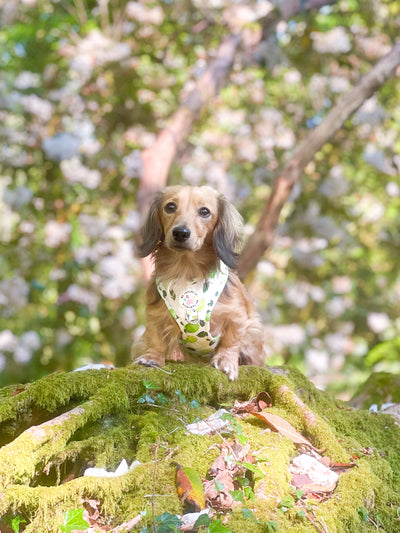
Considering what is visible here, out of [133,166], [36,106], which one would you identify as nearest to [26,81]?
[36,106]

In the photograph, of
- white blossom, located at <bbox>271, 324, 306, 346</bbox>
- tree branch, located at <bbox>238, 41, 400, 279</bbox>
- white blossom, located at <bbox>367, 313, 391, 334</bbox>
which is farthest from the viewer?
white blossom, located at <bbox>367, 313, 391, 334</bbox>

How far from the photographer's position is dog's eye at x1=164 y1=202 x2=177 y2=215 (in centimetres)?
278

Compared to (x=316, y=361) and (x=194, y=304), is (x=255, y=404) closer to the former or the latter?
(x=194, y=304)

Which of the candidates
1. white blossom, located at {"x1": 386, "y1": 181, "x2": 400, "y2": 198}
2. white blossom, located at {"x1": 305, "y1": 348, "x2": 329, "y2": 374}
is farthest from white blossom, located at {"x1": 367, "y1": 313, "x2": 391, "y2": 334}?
white blossom, located at {"x1": 386, "y1": 181, "x2": 400, "y2": 198}

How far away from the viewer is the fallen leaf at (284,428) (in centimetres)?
225

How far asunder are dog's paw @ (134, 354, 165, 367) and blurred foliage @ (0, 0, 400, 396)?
3.55m

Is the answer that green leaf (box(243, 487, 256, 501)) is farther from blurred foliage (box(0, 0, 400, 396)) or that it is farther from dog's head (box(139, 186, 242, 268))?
blurred foliage (box(0, 0, 400, 396))

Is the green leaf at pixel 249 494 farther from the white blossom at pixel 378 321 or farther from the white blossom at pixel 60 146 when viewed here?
the white blossom at pixel 378 321

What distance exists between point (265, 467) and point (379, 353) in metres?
5.05

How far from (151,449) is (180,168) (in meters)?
5.28

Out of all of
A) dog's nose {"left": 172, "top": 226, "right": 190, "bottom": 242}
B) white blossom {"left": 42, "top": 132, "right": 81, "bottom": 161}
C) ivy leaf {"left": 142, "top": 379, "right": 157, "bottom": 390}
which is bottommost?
white blossom {"left": 42, "top": 132, "right": 81, "bottom": 161}

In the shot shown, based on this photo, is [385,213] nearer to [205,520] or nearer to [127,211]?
[127,211]

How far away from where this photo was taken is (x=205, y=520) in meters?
1.66

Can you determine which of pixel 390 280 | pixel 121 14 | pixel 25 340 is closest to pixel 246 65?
pixel 121 14
